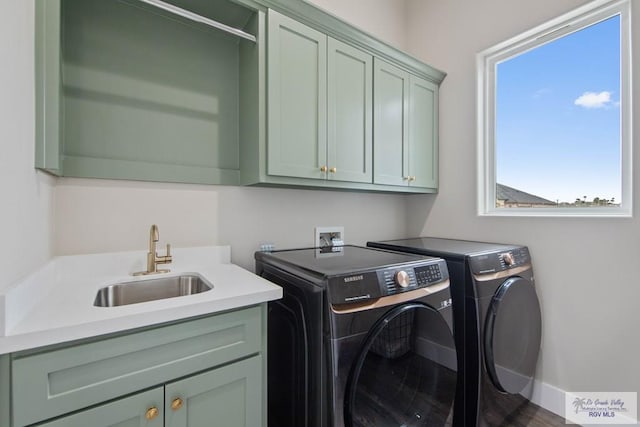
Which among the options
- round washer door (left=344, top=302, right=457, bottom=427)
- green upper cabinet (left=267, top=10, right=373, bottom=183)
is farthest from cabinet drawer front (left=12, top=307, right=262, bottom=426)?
green upper cabinet (left=267, top=10, right=373, bottom=183)

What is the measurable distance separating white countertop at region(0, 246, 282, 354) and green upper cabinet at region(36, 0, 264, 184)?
0.40 m

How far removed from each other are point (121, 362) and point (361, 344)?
0.74 m

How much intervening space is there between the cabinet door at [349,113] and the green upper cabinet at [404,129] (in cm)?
8

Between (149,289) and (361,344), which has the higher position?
(149,289)

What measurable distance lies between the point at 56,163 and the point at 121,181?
0.37 meters

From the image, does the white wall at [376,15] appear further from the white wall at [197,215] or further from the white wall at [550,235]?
the white wall at [197,215]

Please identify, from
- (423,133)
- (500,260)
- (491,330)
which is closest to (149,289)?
(491,330)

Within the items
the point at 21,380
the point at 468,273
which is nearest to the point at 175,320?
the point at 21,380

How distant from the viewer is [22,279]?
0.83 m

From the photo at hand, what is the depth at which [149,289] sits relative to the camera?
1.29 meters

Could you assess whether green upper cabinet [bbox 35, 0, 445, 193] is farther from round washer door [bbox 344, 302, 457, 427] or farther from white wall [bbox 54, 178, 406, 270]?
round washer door [bbox 344, 302, 457, 427]

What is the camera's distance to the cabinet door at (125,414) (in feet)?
2.47

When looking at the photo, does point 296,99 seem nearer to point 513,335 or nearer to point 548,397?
point 513,335

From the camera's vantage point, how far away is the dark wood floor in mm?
1070
